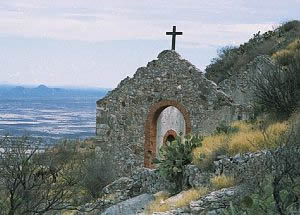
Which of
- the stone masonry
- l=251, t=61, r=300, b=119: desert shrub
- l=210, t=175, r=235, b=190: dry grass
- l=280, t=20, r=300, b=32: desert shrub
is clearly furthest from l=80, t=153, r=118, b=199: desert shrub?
l=280, t=20, r=300, b=32: desert shrub

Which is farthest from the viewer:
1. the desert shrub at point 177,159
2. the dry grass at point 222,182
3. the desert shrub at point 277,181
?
the desert shrub at point 177,159

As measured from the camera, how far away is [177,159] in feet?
48.1

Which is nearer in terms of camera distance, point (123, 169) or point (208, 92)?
point (208, 92)

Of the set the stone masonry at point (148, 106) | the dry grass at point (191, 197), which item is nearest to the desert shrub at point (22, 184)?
the stone masonry at point (148, 106)

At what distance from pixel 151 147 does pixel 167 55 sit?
3118 millimetres

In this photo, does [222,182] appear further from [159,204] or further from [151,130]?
[151,130]

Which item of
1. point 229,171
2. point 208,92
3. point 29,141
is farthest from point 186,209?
point 29,141

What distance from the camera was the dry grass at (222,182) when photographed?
11773 mm

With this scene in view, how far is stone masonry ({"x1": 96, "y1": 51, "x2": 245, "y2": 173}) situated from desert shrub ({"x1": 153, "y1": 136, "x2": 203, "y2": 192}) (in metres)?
4.63

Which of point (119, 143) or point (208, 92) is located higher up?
point (208, 92)

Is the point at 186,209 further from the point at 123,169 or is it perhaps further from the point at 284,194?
Result: the point at 123,169

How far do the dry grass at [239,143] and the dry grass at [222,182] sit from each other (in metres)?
0.92

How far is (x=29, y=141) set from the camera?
2170 centimetres

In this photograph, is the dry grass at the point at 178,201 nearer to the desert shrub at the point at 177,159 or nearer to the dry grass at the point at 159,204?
the dry grass at the point at 159,204
